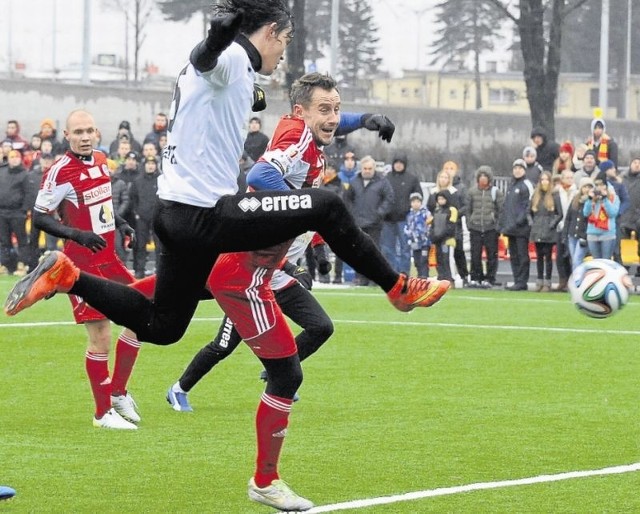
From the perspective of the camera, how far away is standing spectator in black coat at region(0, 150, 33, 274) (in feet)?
79.0

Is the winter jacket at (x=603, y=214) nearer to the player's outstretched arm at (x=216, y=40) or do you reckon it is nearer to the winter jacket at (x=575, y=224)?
the winter jacket at (x=575, y=224)

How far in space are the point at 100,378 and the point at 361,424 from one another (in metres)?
1.80

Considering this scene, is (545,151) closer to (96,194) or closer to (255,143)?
(255,143)

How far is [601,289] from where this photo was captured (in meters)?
7.95

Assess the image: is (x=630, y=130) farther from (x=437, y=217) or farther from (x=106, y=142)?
(x=437, y=217)

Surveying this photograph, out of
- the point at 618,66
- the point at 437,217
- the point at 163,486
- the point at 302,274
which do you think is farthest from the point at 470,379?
the point at 618,66

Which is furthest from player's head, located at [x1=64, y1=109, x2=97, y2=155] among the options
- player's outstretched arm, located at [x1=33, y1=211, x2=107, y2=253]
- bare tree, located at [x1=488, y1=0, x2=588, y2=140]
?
bare tree, located at [x1=488, y1=0, x2=588, y2=140]

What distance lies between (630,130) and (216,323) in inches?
1306

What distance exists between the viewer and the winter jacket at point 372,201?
73.3 feet

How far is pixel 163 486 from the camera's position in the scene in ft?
25.3

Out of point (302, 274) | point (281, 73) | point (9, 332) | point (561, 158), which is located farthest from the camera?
point (281, 73)

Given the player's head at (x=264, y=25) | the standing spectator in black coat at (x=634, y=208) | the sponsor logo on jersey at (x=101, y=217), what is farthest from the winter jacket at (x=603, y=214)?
the player's head at (x=264, y=25)

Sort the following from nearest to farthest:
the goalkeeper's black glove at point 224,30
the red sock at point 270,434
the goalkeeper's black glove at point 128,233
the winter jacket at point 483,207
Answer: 1. the goalkeeper's black glove at point 224,30
2. the red sock at point 270,434
3. the goalkeeper's black glove at point 128,233
4. the winter jacket at point 483,207

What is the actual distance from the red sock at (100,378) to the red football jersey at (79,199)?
64 centimetres
